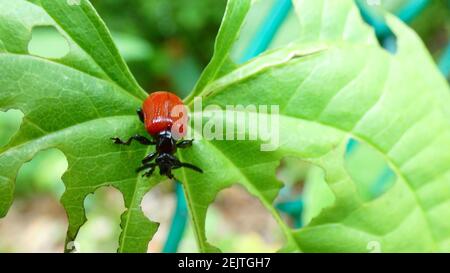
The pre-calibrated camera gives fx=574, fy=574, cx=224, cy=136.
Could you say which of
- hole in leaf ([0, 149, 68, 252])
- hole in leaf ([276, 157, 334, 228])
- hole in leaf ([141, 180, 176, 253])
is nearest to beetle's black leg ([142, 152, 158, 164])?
hole in leaf ([276, 157, 334, 228])

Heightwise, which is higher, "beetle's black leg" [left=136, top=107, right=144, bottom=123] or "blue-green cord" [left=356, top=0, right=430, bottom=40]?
"blue-green cord" [left=356, top=0, right=430, bottom=40]

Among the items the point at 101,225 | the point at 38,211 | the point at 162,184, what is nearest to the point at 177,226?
the point at 101,225

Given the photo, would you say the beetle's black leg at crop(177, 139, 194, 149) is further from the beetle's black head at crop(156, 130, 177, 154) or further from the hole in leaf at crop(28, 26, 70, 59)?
the hole in leaf at crop(28, 26, 70, 59)

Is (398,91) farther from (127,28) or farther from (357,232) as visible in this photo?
(127,28)

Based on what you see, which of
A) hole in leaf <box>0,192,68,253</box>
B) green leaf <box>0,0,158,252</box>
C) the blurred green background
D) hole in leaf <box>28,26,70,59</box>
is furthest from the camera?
hole in leaf <box>0,192,68,253</box>

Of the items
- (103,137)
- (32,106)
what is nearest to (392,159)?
(103,137)

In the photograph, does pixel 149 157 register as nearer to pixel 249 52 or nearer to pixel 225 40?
pixel 225 40

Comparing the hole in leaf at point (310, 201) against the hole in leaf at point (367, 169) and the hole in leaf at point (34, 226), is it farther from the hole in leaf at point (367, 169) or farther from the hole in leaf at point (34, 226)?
the hole in leaf at point (34, 226)
